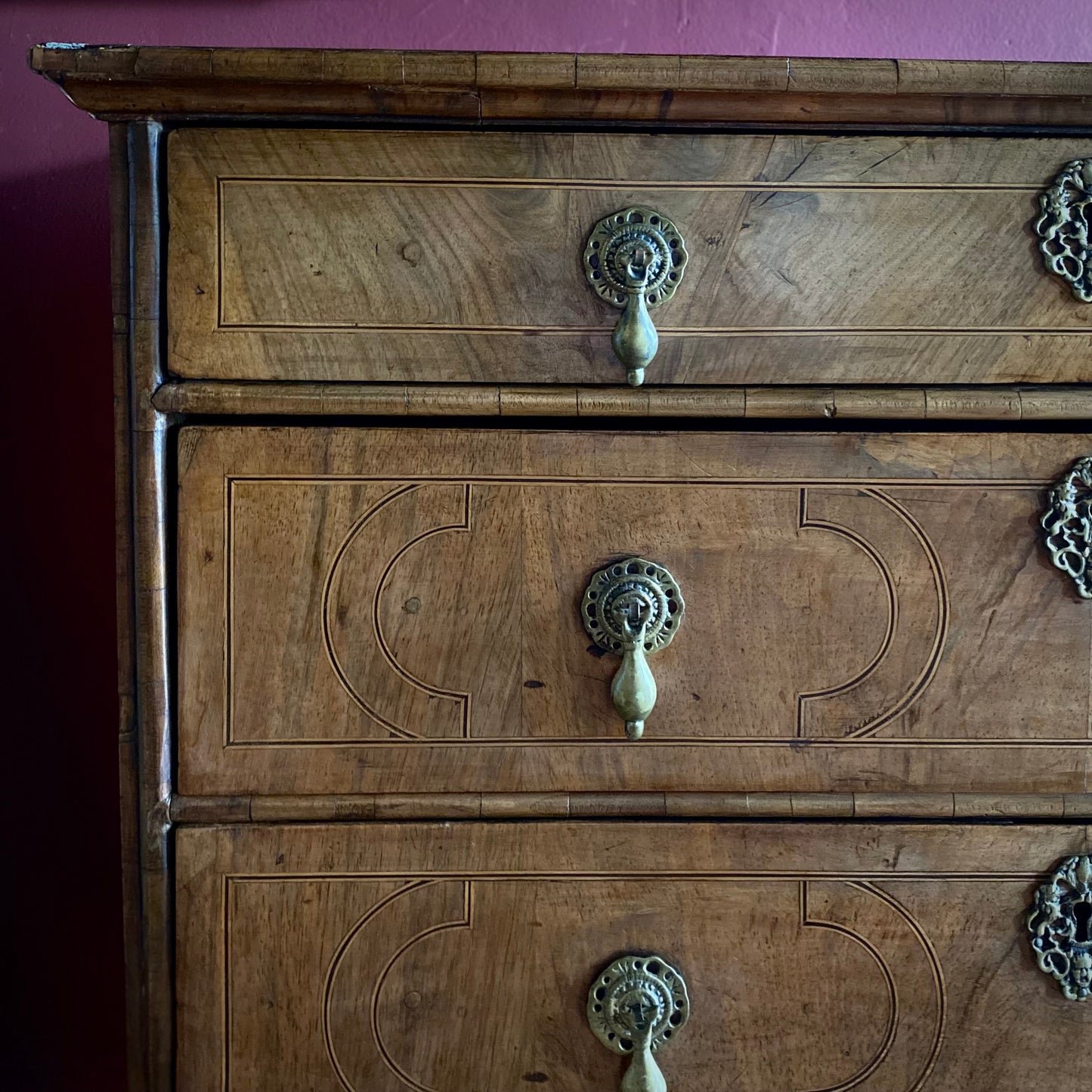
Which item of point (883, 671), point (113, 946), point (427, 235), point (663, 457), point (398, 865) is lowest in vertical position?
point (113, 946)

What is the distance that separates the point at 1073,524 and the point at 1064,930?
0.85 feet

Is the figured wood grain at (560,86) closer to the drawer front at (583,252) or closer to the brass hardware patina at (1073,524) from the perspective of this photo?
the drawer front at (583,252)

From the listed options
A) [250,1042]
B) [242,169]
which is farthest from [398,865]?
[242,169]

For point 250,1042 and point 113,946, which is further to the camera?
point 113,946

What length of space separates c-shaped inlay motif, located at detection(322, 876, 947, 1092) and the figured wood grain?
0.48 m

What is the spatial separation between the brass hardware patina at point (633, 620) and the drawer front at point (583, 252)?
13 cm

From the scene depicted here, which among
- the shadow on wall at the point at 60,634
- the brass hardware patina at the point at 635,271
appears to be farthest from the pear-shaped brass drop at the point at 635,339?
the shadow on wall at the point at 60,634

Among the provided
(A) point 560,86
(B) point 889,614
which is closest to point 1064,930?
(B) point 889,614

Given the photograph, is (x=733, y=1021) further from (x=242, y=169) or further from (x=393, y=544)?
(x=242, y=169)

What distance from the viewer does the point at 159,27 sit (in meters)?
0.96

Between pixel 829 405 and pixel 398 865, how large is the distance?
40cm

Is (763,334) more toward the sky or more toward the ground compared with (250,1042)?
more toward the sky

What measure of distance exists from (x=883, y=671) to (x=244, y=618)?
41cm

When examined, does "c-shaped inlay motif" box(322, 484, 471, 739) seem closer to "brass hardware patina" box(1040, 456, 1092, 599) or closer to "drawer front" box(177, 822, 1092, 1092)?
"drawer front" box(177, 822, 1092, 1092)
